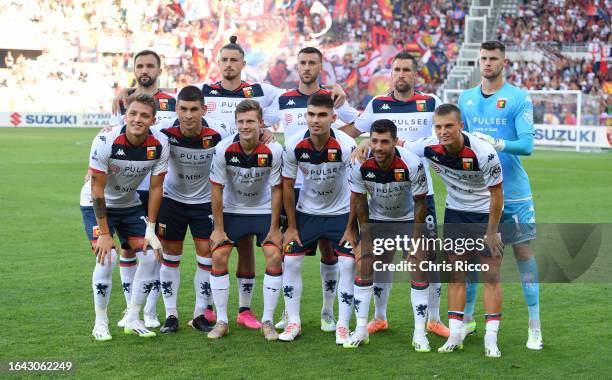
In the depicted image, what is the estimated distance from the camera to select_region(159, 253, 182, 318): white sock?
7.58m

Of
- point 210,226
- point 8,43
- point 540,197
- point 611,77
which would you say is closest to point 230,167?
point 210,226

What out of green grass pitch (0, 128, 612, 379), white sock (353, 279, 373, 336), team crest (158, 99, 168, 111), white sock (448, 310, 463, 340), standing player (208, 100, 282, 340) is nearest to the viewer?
green grass pitch (0, 128, 612, 379)

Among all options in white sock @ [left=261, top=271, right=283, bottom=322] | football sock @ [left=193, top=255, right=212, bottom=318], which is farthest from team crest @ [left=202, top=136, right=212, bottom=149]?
white sock @ [left=261, top=271, right=283, bottom=322]

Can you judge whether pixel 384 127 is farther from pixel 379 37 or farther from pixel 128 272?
pixel 379 37

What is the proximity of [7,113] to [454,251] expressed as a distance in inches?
1440

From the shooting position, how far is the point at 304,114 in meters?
8.08

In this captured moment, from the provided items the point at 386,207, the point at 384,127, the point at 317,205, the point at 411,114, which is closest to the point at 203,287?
the point at 317,205

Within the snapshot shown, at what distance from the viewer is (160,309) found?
26.8 ft

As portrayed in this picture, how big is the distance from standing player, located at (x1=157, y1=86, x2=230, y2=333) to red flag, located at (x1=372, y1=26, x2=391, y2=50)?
3673cm

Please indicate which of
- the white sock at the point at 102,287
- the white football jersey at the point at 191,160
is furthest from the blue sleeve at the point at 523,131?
the white sock at the point at 102,287

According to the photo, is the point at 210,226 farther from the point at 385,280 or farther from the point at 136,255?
the point at 385,280

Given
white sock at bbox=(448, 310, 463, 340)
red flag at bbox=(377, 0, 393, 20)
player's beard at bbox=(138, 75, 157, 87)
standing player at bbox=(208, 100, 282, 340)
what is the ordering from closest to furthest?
1. white sock at bbox=(448, 310, 463, 340)
2. standing player at bbox=(208, 100, 282, 340)
3. player's beard at bbox=(138, 75, 157, 87)
4. red flag at bbox=(377, 0, 393, 20)

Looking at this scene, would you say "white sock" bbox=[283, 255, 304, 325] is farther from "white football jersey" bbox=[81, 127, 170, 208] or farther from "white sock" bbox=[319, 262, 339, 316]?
"white football jersey" bbox=[81, 127, 170, 208]

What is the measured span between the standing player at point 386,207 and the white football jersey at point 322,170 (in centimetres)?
27
